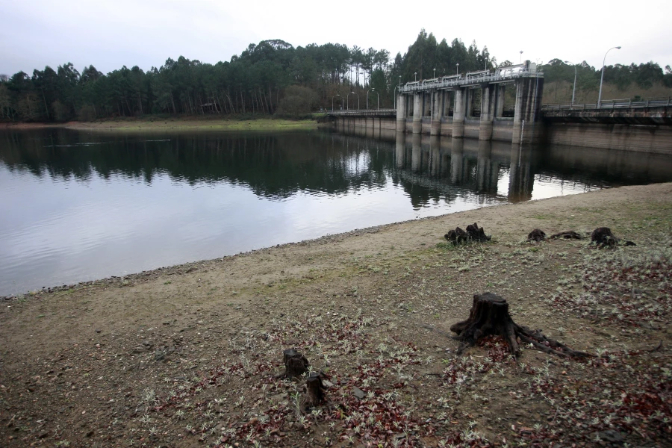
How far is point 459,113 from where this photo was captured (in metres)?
75.9

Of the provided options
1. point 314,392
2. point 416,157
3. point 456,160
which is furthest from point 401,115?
point 314,392

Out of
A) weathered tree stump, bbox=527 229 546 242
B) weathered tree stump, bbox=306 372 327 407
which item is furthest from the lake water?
weathered tree stump, bbox=306 372 327 407

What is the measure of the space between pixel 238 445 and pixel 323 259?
9.97 meters

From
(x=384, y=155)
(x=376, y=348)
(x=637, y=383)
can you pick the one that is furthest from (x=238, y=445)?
(x=384, y=155)

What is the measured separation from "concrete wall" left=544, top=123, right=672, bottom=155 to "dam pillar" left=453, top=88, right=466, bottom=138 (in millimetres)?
17033

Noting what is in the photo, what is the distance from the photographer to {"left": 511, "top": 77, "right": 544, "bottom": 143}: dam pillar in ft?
197

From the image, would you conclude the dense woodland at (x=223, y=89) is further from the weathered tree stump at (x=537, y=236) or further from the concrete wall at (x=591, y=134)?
the weathered tree stump at (x=537, y=236)

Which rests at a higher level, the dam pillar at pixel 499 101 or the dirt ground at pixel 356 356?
the dam pillar at pixel 499 101

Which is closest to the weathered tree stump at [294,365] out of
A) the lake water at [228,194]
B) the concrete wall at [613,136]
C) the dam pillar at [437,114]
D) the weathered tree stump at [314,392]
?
the weathered tree stump at [314,392]

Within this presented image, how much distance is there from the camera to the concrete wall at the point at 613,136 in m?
47.2

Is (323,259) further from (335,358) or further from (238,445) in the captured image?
(238,445)

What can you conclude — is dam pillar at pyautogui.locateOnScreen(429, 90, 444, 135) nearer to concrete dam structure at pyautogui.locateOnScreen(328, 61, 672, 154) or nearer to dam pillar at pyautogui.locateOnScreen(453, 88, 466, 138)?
concrete dam structure at pyautogui.locateOnScreen(328, 61, 672, 154)

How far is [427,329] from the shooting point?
8867 millimetres

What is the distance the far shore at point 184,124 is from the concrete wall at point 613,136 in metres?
70.9
